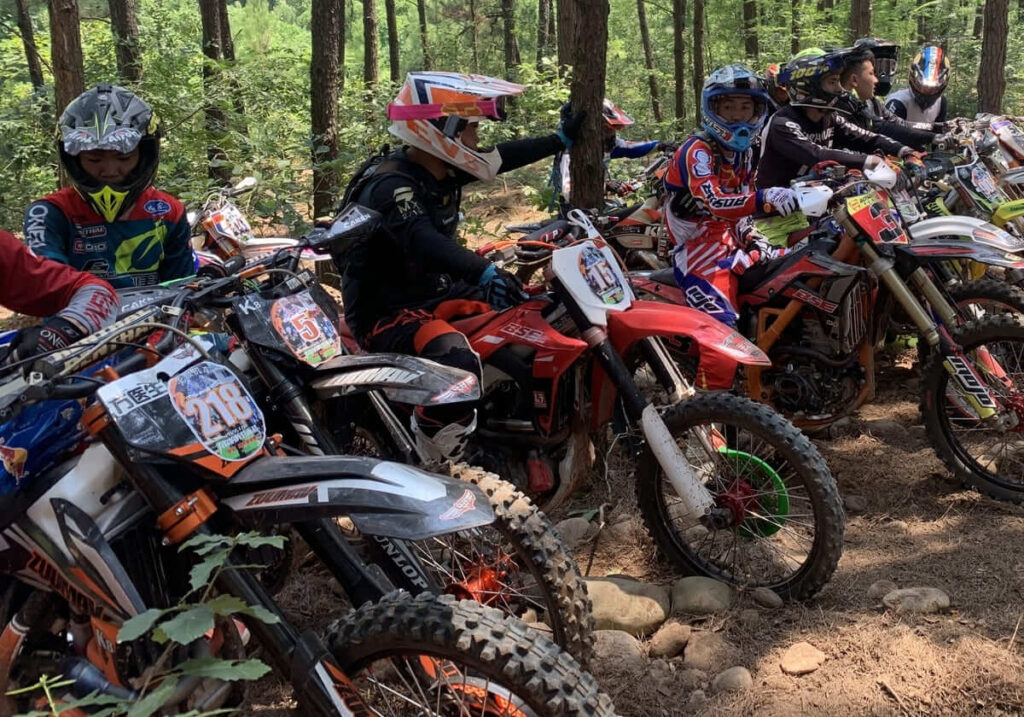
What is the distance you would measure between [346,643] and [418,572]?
539 millimetres

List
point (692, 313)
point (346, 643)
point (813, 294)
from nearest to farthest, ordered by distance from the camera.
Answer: point (346, 643) < point (692, 313) < point (813, 294)

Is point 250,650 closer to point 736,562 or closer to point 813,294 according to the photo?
point 736,562

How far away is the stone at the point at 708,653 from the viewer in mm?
3158

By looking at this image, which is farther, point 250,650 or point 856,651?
point 856,651

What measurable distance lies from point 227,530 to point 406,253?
5.93 ft

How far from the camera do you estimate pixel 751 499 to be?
3.55 metres

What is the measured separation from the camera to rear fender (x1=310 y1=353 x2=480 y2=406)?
109 inches

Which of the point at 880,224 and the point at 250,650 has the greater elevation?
the point at 880,224

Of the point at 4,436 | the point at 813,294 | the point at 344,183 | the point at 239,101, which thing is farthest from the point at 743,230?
the point at 239,101

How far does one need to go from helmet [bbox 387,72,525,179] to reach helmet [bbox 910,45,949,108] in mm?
5023

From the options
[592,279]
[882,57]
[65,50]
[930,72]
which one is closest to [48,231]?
[592,279]

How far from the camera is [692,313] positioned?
144 inches

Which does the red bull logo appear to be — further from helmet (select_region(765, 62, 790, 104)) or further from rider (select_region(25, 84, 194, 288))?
helmet (select_region(765, 62, 790, 104))

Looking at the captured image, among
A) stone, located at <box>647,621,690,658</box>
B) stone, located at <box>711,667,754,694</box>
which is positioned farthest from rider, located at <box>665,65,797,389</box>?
stone, located at <box>711,667,754,694</box>
